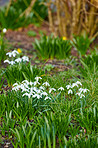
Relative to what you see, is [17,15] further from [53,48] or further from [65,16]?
[53,48]

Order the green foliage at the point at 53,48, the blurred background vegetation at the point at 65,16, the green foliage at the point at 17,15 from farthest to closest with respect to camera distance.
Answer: the green foliage at the point at 17,15 → the blurred background vegetation at the point at 65,16 → the green foliage at the point at 53,48

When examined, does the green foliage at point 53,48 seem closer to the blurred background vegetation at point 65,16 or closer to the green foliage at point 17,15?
the blurred background vegetation at point 65,16

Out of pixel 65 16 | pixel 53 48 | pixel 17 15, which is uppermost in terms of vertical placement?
pixel 17 15

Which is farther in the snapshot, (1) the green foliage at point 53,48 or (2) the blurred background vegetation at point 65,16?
(2) the blurred background vegetation at point 65,16

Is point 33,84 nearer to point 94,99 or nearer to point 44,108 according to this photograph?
point 44,108

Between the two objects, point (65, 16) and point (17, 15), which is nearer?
point (65, 16)

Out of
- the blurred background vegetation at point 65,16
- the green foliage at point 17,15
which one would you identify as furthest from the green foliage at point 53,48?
the green foliage at point 17,15

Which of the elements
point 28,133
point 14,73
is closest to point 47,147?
point 28,133

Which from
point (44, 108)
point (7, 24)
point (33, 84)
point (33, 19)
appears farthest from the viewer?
point (33, 19)

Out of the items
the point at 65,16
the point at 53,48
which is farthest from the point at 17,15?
the point at 53,48
